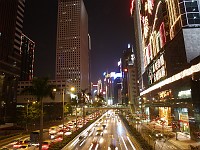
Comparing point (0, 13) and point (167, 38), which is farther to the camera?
point (0, 13)

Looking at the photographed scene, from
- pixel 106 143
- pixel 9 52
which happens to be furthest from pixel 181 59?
pixel 9 52

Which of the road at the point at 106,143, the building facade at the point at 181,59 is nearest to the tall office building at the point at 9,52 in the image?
the road at the point at 106,143

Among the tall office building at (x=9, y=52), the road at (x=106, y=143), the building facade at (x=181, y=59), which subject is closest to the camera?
the road at (x=106, y=143)

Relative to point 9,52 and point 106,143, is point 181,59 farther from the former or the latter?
point 9,52

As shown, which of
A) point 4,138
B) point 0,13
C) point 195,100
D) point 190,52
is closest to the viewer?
point 195,100

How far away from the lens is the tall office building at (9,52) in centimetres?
9681

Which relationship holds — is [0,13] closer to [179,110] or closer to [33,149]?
[33,149]

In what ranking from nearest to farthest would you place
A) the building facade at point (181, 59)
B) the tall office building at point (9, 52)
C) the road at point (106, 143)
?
the road at point (106, 143) < the building facade at point (181, 59) < the tall office building at point (9, 52)

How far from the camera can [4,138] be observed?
53375mm

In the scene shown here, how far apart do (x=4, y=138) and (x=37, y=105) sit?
22626 millimetres

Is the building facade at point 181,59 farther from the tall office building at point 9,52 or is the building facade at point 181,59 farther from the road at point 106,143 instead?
the tall office building at point 9,52

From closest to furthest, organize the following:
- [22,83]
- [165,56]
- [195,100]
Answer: [195,100] < [165,56] < [22,83]

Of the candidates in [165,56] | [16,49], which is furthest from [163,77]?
[16,49]

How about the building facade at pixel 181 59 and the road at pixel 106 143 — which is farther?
the building facade at pixel 181 59
